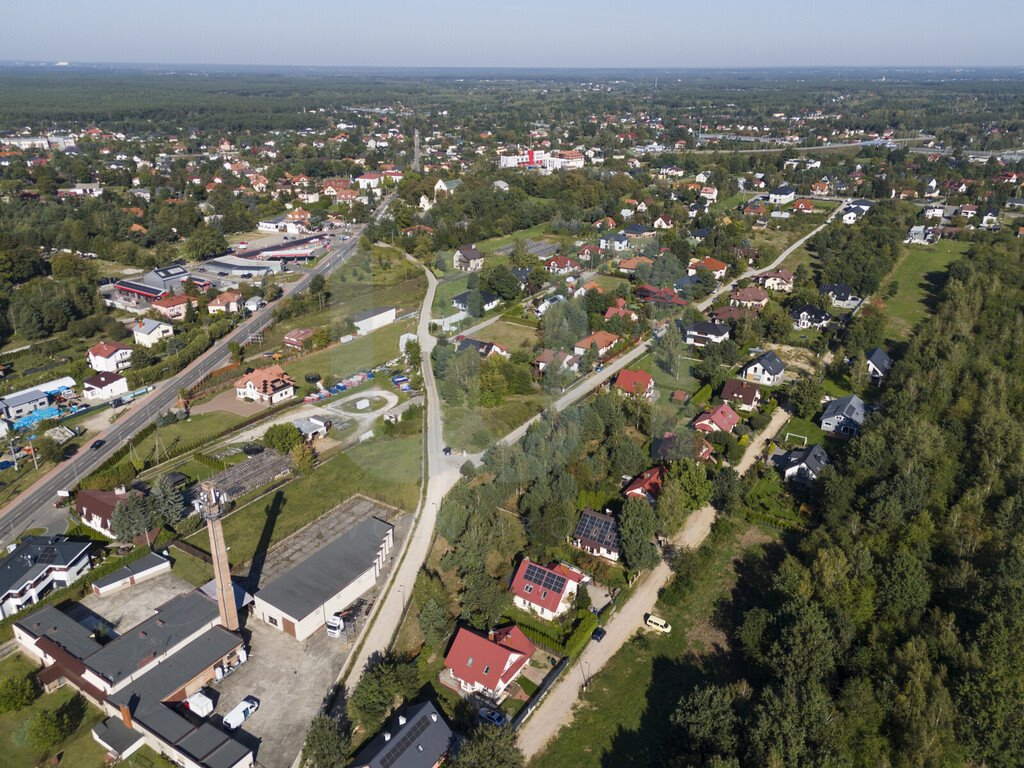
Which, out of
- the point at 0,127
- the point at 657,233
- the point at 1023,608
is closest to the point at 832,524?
the point at 1023,608

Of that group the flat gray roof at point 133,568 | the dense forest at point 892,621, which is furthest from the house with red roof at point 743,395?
the flat gray roof at point 133,568

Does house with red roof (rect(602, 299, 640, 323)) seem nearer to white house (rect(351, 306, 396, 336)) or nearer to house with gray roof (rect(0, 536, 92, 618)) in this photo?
white house (rect(351, 306, 396, 336))

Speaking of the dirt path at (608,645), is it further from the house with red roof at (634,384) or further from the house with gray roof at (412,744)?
the house with red roof at (634,384)

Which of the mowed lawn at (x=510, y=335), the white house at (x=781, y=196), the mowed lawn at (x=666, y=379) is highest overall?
the white house at (x=781, y=196)

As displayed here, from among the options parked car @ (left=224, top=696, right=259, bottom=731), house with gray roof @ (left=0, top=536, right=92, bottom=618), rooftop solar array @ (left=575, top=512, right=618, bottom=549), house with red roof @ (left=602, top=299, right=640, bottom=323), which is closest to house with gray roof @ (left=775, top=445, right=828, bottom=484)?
rooftop solar array @ (left=575, top=512, right=618, bottom=549)

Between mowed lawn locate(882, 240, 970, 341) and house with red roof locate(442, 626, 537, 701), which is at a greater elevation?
mowed lawn locate(882, 240, 970, 341)

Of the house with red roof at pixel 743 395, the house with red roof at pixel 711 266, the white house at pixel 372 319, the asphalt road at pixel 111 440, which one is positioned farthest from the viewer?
the house with red roof at pixel 711 266

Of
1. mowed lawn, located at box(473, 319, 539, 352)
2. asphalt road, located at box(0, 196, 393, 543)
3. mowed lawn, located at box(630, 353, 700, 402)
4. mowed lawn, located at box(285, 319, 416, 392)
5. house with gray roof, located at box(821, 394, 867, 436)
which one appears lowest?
asphalt road, located at box(0, 196, 393, 543)
